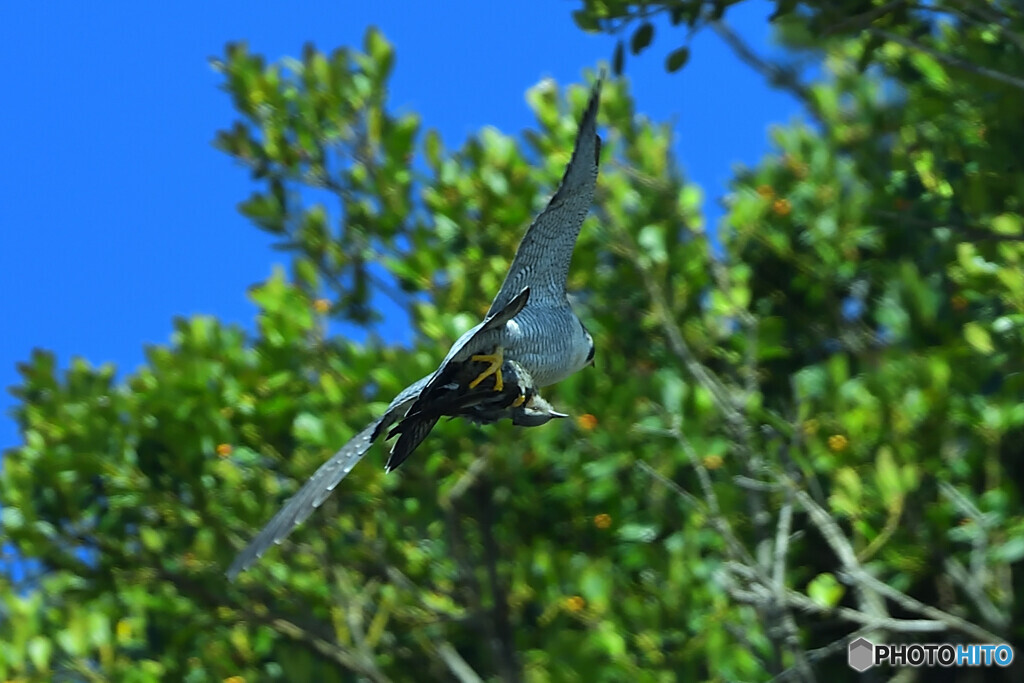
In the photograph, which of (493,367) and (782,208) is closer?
(493,367)

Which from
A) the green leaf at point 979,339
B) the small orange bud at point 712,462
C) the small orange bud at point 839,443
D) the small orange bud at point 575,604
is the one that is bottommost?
the small orange bud at point 575,604

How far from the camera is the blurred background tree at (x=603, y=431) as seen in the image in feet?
21.1

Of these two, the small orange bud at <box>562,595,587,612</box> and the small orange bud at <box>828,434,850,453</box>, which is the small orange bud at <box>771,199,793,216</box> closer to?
the small orange bud at <box>828,434,850,453</box>

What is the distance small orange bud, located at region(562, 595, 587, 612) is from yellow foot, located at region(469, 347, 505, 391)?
2.73 m

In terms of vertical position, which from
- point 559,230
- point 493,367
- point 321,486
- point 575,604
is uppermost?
point 559,230

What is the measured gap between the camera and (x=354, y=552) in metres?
7.48

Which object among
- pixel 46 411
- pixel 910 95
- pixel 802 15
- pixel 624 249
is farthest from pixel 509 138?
pixel 46 411

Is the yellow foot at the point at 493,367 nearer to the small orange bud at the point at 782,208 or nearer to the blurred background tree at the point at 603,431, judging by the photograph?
the blurred background tree at the point at 603,431

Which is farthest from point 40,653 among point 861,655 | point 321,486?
point 861,655

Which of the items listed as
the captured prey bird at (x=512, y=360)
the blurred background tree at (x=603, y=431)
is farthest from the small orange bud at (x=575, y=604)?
the captured prey bird at (x=512, y=360)

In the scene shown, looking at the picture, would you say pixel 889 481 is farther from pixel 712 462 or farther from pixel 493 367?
pixel 493 367

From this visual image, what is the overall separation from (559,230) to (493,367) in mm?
839

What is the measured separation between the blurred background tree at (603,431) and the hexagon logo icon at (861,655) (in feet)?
0.41

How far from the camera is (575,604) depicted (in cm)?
670
